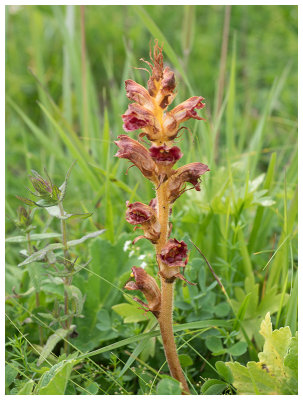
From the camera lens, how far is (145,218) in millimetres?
1603

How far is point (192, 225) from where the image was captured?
267cm

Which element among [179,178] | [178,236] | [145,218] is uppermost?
[179,178]

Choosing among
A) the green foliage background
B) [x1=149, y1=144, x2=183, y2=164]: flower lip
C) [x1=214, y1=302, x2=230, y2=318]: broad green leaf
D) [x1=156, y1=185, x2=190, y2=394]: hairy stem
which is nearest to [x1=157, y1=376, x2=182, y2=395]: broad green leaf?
the green foliage background

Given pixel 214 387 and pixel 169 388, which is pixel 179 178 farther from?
pixel 214 387

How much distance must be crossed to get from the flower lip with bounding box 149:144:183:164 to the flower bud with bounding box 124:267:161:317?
408 mm

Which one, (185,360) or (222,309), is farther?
(222,309)

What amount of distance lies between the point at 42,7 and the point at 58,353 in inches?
130

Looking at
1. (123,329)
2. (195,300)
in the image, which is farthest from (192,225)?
(123,329)

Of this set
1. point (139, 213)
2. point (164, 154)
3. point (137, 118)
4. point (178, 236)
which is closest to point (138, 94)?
point (137, 118)

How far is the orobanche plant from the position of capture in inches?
59.6

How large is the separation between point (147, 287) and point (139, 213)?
263 millimetres

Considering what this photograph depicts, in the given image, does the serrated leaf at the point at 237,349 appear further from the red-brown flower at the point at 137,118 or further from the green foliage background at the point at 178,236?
the red-brown flower at the point at 137,118

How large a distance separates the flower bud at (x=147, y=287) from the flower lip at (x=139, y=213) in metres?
0.18
